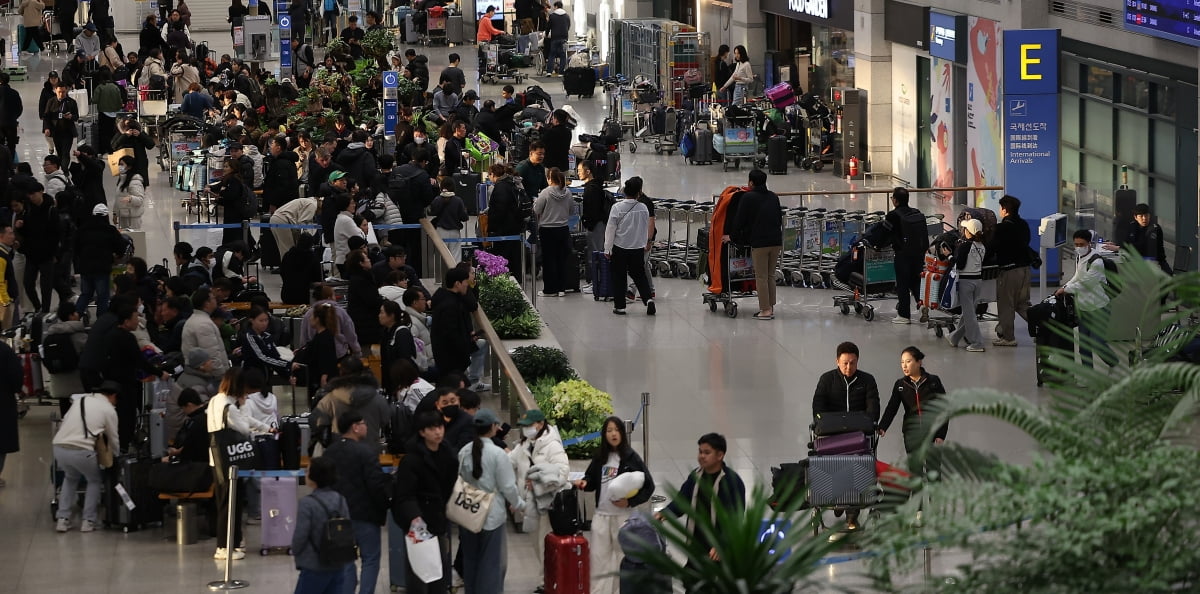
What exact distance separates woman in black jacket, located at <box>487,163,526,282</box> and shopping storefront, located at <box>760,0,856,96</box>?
12059mm

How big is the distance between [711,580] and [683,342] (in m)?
11.5

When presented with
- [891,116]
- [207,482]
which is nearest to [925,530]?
[207,482]

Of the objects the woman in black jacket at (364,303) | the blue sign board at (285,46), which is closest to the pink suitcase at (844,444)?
the woman in black jacket at (364,303)

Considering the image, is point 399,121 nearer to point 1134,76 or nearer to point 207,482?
point 1134,76

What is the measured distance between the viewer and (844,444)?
11523mm

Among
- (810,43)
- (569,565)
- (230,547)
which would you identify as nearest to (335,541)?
(569,565)

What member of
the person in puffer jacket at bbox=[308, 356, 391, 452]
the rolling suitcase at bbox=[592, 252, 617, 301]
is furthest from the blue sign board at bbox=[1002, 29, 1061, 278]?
the person in puffer jacket at bbox=[308, 356, 391, 452]

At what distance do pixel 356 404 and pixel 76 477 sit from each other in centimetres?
209

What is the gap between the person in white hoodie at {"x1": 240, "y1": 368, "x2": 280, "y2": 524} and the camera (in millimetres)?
11922

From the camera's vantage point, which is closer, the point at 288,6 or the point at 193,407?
the point at 193,407

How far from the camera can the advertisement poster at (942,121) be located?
26.0 m

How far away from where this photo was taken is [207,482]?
11938mm

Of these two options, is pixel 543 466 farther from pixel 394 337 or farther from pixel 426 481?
pixel 394 337

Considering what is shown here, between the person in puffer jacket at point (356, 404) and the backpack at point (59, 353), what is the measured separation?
292cm
